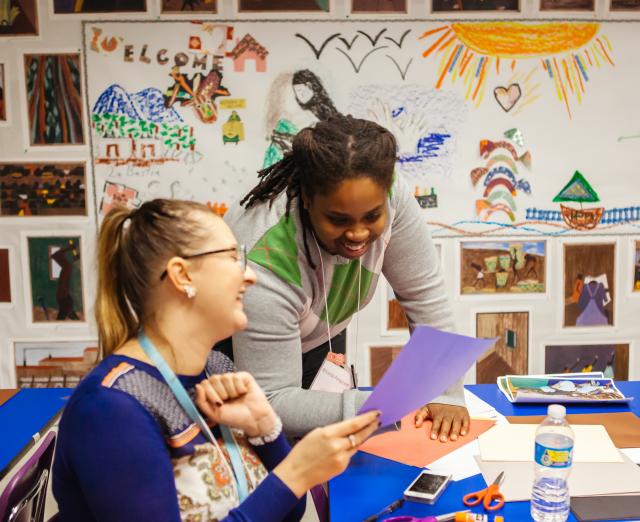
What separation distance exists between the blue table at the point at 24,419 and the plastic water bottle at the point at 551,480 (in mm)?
1129

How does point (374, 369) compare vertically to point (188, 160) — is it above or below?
below

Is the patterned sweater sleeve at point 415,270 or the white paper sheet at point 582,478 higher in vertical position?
the patterned sweater sleeve at point 415,270

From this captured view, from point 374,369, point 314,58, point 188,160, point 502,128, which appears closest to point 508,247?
point 502,128

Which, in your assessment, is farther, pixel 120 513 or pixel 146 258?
pixel 146 258

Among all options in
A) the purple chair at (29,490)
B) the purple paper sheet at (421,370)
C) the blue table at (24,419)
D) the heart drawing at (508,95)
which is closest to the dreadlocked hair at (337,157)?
the purple paper sheet at (421,370)

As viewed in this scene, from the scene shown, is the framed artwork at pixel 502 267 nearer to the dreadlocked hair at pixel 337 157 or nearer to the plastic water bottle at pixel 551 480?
the dreadlocked hair at pixel 337 157

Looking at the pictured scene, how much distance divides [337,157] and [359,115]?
1.64 meters

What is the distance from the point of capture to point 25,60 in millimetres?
2686

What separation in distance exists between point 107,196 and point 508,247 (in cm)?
184

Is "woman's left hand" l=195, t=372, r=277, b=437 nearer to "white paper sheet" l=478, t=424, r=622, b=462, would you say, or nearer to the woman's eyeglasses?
the woman's eyeglasses

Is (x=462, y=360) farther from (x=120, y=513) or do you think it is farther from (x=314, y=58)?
(x=314, y=58)

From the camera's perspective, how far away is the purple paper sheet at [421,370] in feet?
3.18

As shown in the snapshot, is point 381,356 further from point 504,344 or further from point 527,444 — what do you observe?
point 527,444

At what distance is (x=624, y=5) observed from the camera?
9.01 feet
